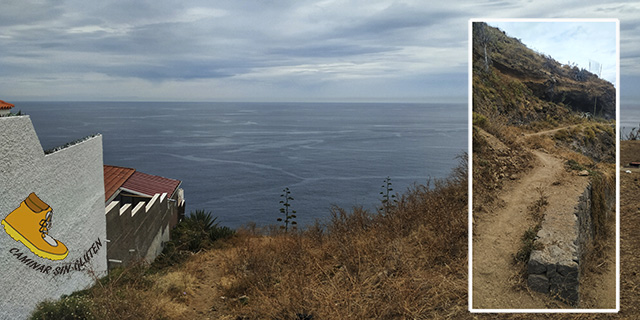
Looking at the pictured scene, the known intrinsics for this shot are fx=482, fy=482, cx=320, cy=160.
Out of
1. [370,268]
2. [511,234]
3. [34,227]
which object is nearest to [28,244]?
[34,227]

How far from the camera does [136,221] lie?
12.1 meters

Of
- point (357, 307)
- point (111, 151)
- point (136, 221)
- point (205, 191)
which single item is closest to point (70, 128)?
point (111, 151)

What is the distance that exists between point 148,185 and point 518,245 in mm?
13228

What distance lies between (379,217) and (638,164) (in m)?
5.27

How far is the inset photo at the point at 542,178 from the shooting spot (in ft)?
14.1

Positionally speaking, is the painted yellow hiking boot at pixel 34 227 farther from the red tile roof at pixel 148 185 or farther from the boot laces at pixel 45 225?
the red tile roof at pixel 148 185

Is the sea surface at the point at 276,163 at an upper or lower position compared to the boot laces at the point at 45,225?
lower

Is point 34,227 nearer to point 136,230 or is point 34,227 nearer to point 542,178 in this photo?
point 136,230

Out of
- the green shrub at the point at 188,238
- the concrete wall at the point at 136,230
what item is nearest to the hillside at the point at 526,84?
the concrete wall at the point at 136,230

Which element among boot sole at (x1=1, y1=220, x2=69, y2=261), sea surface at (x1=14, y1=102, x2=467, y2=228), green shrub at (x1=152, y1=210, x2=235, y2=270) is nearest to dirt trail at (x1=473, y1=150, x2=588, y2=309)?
boot sole at (x1=1, y1=220, x2=69, y2=261)

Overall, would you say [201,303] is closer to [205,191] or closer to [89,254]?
[89,254]

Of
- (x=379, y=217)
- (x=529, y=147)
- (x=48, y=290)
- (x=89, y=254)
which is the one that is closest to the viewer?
(x=529, y=147)

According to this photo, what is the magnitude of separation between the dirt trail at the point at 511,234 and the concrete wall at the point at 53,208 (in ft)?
19.2

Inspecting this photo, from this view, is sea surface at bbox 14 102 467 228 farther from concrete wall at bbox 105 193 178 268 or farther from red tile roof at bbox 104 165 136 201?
red tile roof at bbox 104 165 136 201
